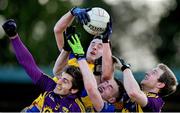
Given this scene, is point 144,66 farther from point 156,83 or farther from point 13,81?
point 156,83

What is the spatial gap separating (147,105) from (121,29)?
23359mm

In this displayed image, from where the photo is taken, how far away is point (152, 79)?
8281mm

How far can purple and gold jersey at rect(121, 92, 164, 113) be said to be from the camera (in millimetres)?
8094

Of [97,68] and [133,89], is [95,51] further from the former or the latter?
[133,89]

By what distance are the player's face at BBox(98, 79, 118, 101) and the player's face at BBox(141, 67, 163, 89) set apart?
34cm

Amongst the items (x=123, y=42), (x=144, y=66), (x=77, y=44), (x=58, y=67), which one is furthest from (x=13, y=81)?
(x=123, y=42)

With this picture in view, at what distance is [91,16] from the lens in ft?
26.8

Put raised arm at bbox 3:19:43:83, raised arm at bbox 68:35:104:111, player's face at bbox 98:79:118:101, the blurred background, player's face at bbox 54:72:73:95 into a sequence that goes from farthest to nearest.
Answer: the blurred background < player's face at bbox 98:79:118:101 < raised arm at bbox 3:19:43:83 < player's face at bbox 54:72:73:95 < raised arm at bbox 68:35:104:111

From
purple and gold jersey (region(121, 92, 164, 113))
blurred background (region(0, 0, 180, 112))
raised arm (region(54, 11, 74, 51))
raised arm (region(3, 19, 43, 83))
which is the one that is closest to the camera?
raised arm (region(3, 19, 43, 83))

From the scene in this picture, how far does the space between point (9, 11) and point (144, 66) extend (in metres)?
5.61

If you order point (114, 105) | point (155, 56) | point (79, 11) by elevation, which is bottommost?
point (155, 56)

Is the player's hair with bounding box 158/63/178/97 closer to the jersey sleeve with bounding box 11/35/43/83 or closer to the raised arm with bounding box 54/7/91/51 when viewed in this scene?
the raised arm with bounding box 54/7/91/51

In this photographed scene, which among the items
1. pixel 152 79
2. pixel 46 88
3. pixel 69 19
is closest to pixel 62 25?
pixel 69 19

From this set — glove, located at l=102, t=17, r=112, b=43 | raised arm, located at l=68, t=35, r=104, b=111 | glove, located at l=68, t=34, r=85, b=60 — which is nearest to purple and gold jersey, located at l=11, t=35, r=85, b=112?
raised arm, located at l=68, t=35, r=104, b=111
